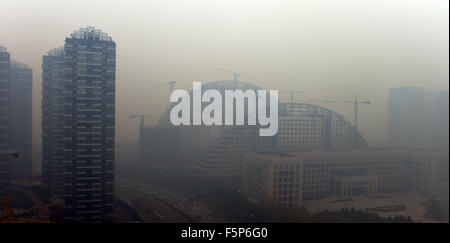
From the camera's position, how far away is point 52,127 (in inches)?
116

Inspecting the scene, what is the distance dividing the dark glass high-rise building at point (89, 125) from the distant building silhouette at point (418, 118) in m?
2.61

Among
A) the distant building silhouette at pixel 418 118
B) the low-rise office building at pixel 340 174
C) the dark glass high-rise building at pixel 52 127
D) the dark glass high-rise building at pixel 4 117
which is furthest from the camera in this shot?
the distant building silhouette at pixel 418 118

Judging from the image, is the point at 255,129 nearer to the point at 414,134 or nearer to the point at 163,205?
the point at 163,205

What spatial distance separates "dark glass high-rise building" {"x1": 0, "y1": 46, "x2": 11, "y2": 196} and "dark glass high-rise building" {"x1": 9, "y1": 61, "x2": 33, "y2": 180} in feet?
0.09

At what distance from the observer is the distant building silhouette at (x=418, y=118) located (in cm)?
349

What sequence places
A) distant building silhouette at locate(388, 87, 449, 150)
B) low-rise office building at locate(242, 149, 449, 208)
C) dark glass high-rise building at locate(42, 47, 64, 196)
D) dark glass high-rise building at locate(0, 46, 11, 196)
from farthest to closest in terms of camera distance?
1. distant building silhouette at locate(388, 87, 449, 150)
2. low-rise office building at locate(242, 149, 449, 208)
3. dark glass high-rise building at locate(42, 47, 64, 196)
4. dark glass high-rise building at locate(0, 46, 11, 196)

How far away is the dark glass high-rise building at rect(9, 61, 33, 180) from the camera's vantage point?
9.25ft

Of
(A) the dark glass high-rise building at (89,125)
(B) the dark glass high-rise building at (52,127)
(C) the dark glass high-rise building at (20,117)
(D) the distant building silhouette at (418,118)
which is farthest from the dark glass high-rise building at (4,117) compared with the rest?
(D) the distant building silhouette at (418,118)

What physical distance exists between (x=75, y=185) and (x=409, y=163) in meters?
3.00

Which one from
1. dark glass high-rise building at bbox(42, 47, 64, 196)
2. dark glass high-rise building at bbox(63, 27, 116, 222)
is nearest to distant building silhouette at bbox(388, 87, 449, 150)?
dark glass high-rise building at bbox(63, 27, 116, 222)

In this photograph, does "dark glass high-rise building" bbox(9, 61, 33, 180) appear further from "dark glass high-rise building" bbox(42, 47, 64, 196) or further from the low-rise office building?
the low-rise office building

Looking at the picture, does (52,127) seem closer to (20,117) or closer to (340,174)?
(20,117)

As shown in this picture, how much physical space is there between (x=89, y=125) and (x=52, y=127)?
1.23 feet

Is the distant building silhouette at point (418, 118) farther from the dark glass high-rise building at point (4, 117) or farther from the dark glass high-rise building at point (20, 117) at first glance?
the dark glass high-rise building at point (4, 117)
